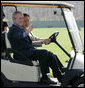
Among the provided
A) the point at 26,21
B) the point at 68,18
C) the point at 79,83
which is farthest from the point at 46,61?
the point at 26,21

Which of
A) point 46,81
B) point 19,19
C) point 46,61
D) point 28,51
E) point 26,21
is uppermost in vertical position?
point 19,19

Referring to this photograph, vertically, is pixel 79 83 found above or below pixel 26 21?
below

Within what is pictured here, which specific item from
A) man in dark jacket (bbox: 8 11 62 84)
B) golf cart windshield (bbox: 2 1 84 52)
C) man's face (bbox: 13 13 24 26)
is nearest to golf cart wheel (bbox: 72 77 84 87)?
man in dark jacket (bbox: 8 11 62 84)

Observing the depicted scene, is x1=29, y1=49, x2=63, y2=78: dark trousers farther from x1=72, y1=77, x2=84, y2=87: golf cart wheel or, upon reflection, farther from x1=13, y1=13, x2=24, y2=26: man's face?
x1=13, y1=13, x2=24, y2=26: man's face

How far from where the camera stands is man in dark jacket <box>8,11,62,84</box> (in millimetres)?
4902

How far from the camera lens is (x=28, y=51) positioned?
196 inches

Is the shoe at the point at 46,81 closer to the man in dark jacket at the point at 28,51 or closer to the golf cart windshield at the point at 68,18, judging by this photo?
the man in dark jacket at the point at 28,51

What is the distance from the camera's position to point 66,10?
5109 mm

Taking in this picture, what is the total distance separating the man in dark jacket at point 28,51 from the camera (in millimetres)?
4902

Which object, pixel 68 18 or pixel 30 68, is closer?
pixel 30 68

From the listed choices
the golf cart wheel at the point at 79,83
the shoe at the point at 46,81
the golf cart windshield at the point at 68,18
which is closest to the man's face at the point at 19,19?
the golf cart windshield at the point at 68,18

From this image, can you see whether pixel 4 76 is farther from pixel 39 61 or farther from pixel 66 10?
pixel 66 10

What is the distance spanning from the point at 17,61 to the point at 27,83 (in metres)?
Result: 0.39

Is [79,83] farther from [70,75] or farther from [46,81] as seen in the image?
[46,81]
